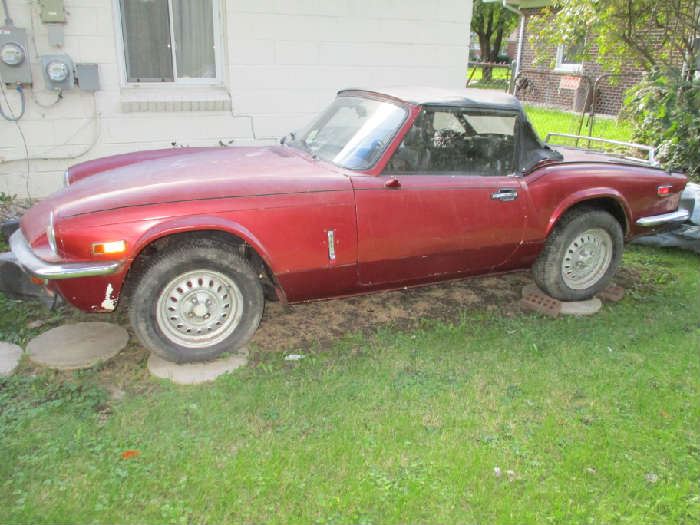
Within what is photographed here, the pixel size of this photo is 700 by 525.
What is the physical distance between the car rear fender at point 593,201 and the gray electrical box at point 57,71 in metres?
4.93

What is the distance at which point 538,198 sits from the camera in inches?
171

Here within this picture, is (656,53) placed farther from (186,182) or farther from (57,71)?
(186,182)

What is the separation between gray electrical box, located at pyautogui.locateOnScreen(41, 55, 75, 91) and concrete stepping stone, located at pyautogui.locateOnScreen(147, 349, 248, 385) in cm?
372

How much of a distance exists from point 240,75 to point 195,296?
406 cm

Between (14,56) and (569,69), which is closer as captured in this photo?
(14,56)

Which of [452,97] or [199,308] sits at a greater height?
[452,97]

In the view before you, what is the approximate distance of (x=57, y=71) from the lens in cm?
600

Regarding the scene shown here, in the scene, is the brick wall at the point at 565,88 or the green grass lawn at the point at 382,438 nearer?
the green grass lawn at the point at 382,438

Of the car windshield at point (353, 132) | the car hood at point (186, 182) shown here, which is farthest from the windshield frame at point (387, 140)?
the car hood at point (186, 182)

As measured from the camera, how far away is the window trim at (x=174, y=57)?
6.33 m

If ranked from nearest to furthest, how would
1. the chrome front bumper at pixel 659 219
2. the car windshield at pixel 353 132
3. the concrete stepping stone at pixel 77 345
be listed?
the concrete stepping stone at pixel 77 345
the car windshield at pixel 353 132
the chrome front bumper at pixel 659 219

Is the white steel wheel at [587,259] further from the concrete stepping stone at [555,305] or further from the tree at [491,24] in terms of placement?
the tree at [491,24]

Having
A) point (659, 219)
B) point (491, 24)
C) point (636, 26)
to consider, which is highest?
point (491, 24)

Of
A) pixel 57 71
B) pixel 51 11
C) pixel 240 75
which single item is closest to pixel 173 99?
pixel 240 75
